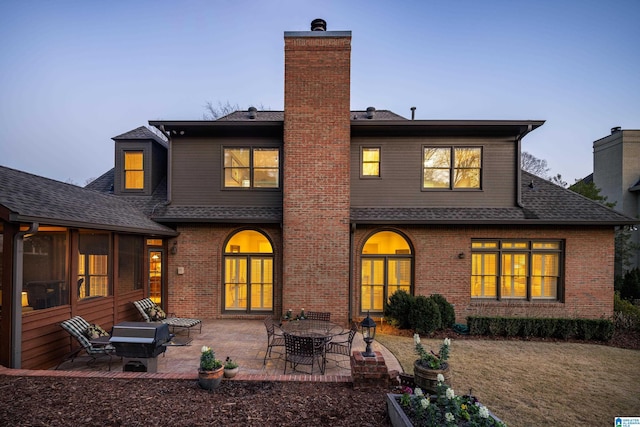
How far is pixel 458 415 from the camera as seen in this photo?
3.11m

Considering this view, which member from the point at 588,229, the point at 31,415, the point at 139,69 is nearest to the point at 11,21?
the point at 31,415

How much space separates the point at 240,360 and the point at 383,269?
17.4 feet

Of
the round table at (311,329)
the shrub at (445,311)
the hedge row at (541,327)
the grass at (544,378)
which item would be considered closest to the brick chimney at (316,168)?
the round table at (311,329)

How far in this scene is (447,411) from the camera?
10.8 feet

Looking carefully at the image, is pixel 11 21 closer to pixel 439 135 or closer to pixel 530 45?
pixel 439 135

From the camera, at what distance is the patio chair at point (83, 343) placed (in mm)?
5457

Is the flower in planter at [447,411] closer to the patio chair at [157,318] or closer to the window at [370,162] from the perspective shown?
the patio chair at [157,318]

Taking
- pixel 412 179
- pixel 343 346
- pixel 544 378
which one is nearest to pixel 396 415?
pixel 343 346

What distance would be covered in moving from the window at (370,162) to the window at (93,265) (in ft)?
25.0

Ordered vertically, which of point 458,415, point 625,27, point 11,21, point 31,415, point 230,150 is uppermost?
point 11,21

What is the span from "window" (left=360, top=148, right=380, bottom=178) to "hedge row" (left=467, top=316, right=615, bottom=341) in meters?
5.36

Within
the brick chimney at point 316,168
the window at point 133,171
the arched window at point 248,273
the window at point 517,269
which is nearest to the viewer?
the brick chimney at point 316,168

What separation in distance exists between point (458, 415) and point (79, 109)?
13183 centimetres

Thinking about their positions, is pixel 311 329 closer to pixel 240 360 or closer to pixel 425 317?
pixel 240 360
